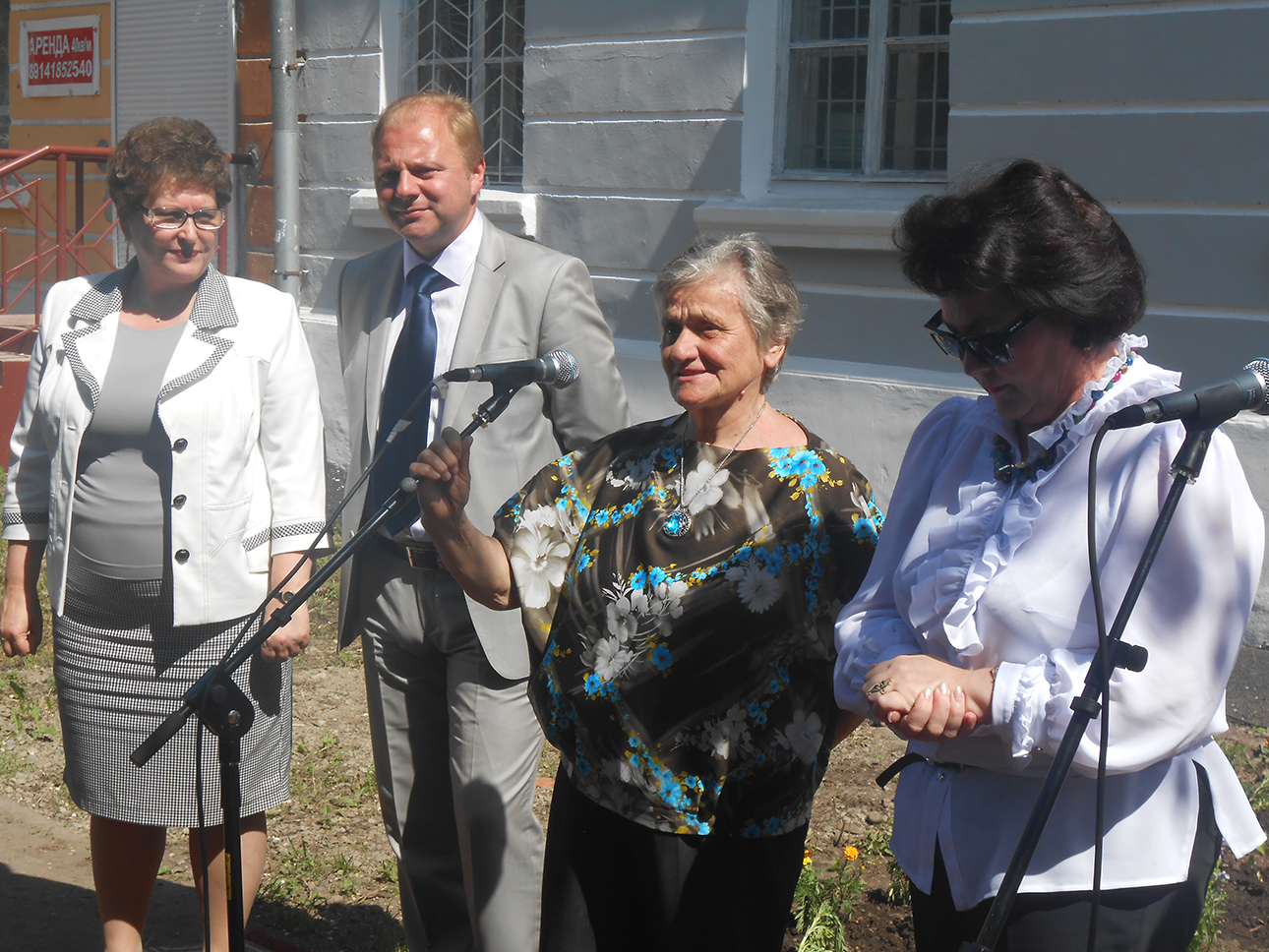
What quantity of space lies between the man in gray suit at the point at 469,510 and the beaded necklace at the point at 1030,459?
129 cm

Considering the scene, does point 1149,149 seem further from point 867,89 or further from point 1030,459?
point 1030,459

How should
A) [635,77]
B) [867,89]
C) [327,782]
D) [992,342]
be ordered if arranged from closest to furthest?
[992,342] < [327,782] < [867,89] < [635,77]

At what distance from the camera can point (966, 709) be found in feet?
5.89

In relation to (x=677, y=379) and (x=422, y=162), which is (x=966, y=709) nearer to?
(x=677, y=379)

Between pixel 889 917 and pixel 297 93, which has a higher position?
pixel 297 93

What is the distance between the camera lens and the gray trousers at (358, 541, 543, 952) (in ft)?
9.97

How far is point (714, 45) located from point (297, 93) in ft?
10.8

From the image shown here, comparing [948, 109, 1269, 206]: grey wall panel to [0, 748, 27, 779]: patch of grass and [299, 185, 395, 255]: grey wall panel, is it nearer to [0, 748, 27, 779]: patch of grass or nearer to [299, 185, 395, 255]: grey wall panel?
[299, 185, 395, 255]: grey wall panel

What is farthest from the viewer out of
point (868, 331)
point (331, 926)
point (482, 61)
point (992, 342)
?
point (482, 61)

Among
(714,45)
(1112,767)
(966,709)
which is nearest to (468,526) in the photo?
(966,709)

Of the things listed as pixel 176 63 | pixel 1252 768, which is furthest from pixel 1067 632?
pixel 176 63

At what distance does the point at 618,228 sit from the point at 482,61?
71.2 inches

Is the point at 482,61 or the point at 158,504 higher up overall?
the point at 482,61

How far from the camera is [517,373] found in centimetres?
234
